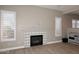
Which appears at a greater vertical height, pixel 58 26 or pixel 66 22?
pixel 66 22

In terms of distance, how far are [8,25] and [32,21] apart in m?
1.49

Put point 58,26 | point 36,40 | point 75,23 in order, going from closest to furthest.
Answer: point 36,40
point 58,26
point 75,23

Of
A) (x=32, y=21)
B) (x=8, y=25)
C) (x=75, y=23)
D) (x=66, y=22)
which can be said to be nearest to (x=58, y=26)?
(x=66, y=22)

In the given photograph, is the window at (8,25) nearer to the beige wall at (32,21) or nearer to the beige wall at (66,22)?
the beige wall at (32,21)

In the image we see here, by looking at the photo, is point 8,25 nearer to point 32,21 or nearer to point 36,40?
point 32,21

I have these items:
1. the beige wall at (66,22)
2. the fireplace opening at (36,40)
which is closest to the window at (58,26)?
the beige wall at (66,22)

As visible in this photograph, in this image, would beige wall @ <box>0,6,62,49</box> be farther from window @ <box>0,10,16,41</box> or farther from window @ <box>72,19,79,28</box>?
window @ <box>72,19,79,28</box>

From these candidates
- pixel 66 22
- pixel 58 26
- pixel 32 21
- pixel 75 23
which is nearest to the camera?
pixel 32 21

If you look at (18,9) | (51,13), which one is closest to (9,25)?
(18,9)

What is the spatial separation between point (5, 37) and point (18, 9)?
5.57 ft

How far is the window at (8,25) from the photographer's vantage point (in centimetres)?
430

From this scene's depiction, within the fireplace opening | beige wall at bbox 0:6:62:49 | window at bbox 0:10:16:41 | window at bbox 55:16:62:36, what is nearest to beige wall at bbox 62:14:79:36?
window at bbox 55:16:62:36

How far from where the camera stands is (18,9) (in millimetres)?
4727

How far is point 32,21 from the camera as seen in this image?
5285mm
